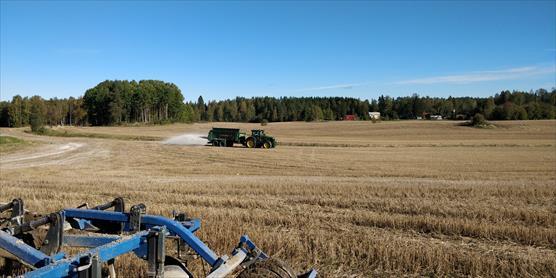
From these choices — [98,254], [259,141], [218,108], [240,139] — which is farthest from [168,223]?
[218,108]

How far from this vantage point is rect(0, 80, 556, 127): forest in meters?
102

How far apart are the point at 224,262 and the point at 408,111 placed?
133 metres

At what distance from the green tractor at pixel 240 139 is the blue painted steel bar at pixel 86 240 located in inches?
1359

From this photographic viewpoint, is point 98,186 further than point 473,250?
Yes

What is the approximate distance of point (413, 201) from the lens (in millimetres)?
12195

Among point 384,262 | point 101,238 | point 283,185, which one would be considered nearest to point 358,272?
point 384,262

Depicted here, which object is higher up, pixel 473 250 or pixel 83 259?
pixel 83 259

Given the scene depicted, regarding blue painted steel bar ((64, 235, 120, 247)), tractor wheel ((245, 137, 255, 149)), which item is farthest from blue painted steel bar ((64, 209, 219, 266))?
tractor wheel ((245, 137, 255, 149))

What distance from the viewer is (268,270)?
4.30m

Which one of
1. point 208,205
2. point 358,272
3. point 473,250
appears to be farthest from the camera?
point 208,205

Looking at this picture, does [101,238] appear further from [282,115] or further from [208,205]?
[282,115]

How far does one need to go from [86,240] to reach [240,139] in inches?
1407

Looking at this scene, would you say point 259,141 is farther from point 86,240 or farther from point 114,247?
point 114,247

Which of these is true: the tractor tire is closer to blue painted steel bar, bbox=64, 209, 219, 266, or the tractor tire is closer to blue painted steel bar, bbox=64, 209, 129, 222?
blue painted steel bar, bbox=64, 209, 219, 266
